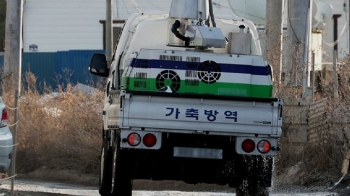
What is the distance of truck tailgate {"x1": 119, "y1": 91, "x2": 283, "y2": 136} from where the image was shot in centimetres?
1055

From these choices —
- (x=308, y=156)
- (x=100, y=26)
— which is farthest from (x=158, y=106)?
(x=100, y=26)

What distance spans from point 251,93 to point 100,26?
115 ft

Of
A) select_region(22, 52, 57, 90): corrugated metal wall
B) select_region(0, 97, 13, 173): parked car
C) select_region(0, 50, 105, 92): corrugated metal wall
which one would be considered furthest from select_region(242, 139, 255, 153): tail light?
select_region(22, 52, 57, 90): corrugated metal wall

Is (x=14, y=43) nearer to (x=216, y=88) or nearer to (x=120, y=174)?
(x=216, y=88)

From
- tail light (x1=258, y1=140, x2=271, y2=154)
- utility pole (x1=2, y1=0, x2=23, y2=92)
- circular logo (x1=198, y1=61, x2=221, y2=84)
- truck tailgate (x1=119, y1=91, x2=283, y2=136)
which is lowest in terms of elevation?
tail light (x1=258, y1=140, x2=271, y2=154)

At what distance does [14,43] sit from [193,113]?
1173 cm

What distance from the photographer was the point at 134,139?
34.9ft

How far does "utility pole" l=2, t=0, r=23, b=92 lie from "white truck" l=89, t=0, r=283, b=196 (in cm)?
950

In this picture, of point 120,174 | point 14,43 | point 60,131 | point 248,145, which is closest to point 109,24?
point 14,43

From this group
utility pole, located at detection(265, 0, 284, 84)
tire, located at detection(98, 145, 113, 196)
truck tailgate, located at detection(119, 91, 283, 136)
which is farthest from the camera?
utility pole, located at detection(265, 0, 284, 84)

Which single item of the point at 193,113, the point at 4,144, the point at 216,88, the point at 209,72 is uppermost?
the point at 209,72

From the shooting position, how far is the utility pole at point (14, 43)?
70.8 feet

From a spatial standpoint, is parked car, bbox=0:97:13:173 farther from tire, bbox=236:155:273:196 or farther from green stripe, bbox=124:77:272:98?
tire, bbox=236:155:273:196

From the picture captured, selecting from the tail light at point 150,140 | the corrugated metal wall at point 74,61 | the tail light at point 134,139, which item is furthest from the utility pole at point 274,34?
the corrugated metal wall at point 74,61
